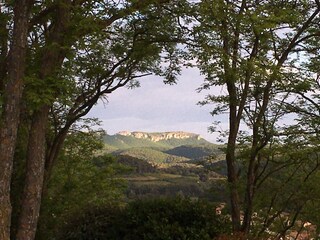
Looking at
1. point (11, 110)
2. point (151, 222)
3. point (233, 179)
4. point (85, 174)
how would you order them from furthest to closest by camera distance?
point (85, 174), point (233, 179), point (151, 222), point (11, 110)

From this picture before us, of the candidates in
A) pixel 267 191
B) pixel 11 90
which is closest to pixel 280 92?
pixel 267 191

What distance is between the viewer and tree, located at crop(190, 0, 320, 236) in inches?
421

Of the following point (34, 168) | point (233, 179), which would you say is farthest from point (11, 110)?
point (233, 179)

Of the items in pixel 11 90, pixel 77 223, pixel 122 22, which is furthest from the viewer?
pixel 122 22

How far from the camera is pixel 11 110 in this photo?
9.12 m

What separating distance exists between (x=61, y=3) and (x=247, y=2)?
20.4 ft

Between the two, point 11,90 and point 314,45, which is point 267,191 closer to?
point 314,45

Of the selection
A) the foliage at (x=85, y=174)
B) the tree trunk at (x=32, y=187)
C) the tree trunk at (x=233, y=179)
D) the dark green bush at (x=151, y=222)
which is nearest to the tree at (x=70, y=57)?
the tree trunk at (x=32, y=187)

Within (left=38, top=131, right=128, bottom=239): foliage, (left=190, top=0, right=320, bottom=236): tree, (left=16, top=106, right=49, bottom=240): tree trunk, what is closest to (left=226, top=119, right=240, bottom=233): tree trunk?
(left=190, top=0, right=320, bottom=236): tree

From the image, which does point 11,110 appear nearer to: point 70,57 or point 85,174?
point 70,57

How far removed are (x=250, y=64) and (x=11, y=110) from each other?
5.83 metres

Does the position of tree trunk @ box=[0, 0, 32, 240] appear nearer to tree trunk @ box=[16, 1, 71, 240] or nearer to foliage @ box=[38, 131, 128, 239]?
tree trunk @ box=[16, 1, 71, 240]

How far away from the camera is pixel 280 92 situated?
566 inches

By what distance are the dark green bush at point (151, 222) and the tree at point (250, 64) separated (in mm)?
2422
